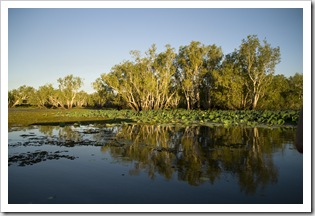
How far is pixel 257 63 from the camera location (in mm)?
31156

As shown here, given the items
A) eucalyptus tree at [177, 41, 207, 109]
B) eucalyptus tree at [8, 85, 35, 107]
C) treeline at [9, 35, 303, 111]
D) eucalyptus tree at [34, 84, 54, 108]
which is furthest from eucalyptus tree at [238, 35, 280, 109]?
eucalyptus tree at [8, 85, 35, 107]

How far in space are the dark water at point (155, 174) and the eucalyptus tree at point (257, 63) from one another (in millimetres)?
24325

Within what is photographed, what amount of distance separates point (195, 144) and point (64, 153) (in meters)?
4.44

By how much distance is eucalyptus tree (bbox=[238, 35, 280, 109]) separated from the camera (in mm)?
29906

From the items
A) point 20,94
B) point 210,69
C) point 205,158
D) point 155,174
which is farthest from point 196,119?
point 20,94

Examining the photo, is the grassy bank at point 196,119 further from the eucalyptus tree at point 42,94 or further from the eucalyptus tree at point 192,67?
the eucalyptus tree at point 42,94

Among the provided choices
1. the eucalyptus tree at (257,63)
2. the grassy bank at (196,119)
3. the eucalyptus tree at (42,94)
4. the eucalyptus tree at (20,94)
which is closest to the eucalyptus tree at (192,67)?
the eucalyptus tree at (257,63)

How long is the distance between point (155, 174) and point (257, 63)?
2972cm

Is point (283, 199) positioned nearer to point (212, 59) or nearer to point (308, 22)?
point (308, 22)

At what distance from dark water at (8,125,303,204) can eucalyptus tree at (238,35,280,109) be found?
24.3m

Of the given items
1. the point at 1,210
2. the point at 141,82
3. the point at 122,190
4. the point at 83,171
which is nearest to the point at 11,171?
the point at 83,171

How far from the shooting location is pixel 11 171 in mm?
5469

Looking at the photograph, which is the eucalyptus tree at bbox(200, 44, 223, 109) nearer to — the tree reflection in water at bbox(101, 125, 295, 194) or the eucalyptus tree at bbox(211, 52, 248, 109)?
the eucalyptus tree at bbox(211, 52, 248, 109)

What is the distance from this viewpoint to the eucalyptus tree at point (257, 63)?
98.1 ft
